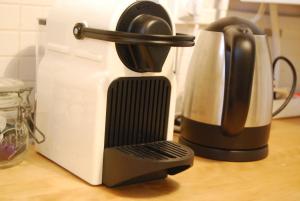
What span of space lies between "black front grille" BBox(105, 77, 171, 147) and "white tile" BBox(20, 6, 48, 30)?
1.12 ft

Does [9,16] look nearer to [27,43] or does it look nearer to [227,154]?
[27,43]

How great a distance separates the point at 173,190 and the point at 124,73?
21cm

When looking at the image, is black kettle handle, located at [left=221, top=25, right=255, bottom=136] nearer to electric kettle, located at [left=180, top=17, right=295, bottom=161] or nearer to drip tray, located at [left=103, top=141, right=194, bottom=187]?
electric kettle, located at [left=180, top=17, right=295, bottom=161]

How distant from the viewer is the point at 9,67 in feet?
3.15

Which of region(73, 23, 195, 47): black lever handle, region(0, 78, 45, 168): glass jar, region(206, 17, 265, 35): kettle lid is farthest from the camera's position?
region(206, 17, 265, 35): kettle lid

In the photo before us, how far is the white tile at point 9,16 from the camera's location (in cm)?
93

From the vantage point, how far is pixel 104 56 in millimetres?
707

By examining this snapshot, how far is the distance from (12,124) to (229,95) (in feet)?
1.32

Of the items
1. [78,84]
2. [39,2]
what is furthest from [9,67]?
[78,84]

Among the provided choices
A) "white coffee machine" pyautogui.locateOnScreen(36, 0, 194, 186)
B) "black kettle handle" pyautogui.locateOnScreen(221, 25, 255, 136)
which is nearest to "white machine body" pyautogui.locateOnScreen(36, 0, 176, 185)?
"white coffee machine" pyautogui.locateOnScreen(36, 0, 194, 186)

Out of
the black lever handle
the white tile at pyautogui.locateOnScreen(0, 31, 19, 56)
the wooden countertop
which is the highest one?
the black lever handle

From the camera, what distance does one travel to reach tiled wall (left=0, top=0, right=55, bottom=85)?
94 centimetres

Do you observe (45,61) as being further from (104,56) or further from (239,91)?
(239,91)

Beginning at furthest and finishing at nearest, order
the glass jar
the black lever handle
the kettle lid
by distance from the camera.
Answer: the kettle lid
the glass jar
the black lever handle
